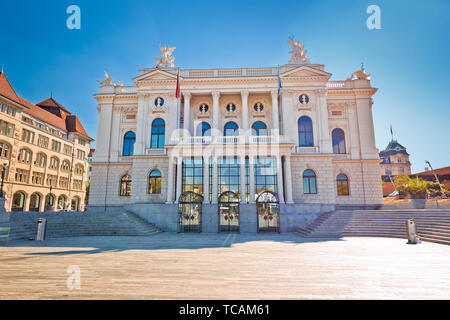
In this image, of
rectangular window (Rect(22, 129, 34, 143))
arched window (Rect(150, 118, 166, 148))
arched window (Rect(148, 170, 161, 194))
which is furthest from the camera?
rectangular window (Rect(22, 129, 34, 143))

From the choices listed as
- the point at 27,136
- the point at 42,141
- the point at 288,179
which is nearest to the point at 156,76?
the point at 288,179

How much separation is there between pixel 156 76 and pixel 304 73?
57.0 ft

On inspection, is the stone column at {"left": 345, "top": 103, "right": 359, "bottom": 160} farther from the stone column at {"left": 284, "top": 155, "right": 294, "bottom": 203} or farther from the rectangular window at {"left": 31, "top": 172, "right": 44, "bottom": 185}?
the rectangular window at {"left": 31, "top": 172, "right": 44, "bottom": 185}

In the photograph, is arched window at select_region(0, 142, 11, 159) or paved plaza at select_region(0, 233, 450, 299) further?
arched window at select_region(0, 142, 11, 159)

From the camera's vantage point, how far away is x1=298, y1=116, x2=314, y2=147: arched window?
2761cm

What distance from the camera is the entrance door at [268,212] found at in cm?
2297

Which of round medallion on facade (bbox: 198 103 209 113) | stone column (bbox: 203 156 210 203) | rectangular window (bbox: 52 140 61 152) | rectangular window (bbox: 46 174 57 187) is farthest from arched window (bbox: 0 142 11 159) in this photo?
stone column (bbox: 203 156 210 203)

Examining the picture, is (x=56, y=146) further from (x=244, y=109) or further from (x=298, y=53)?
(x=298, y=53)

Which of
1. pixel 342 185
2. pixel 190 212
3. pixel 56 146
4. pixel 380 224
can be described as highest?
pixel 56 146

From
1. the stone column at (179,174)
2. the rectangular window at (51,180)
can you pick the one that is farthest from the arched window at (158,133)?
the rectangular window at (51,180)

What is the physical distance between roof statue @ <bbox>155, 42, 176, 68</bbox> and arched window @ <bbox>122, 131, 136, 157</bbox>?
9167 millimetres

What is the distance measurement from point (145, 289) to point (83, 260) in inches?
197

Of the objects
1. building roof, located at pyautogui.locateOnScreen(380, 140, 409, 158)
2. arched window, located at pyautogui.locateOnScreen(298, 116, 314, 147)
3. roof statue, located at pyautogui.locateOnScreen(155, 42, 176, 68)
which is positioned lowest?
arched window, located at pyautogui.locateOnScreen(298, 116, 314, 147)

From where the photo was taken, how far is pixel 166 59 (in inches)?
1195
